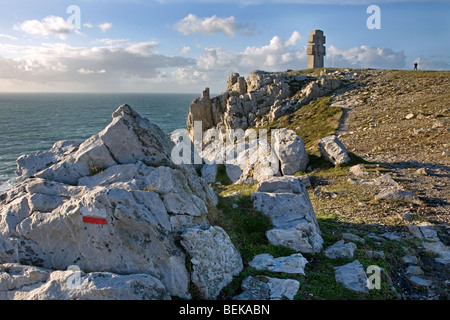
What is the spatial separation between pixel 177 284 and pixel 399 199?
12972mm

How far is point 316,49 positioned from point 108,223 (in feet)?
239

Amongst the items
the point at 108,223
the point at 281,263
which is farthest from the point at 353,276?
the point at 108,223

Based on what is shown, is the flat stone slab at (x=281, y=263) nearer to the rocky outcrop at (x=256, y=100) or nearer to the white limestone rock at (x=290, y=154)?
the white limestone rock at (x=290, y=154)

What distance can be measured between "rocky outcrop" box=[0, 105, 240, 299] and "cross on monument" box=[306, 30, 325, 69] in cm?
6858

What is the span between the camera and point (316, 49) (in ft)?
234

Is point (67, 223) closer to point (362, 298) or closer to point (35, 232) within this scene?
point (35, 232)

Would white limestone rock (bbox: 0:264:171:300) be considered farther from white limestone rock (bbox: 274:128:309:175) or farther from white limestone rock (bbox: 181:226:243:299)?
white limestone rock (bbox: 274:128:309:175)

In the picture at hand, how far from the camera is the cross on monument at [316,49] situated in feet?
227

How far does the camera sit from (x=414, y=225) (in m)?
13.3

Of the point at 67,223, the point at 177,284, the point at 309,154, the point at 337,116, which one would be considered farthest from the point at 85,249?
the point at 337,116

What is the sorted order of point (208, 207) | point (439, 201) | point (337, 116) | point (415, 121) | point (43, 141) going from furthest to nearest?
point (43, 141)
point (337, 116)
point (415, 121)
point (439, 201)
point (208, 207)

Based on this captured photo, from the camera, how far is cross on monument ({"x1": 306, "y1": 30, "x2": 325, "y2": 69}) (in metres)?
69.3

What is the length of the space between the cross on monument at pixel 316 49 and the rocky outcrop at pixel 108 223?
225 feet

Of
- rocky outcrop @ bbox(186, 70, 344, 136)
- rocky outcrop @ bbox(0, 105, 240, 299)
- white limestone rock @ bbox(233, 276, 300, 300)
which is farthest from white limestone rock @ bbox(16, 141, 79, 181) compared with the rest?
rocky outcrop @ bbox(186, 70, 344, 136)
